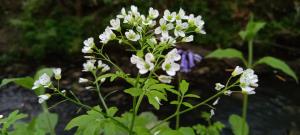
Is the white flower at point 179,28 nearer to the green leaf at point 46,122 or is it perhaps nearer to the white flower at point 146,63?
the white flower at point 146,63

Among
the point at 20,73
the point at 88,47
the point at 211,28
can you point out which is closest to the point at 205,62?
the point at 211,28

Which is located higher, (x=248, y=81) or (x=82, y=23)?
(x=82, y=23)

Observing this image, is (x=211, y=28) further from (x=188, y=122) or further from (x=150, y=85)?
(x=150, y=85)

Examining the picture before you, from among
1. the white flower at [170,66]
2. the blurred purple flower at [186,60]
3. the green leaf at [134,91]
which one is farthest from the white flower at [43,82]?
the blurred purple flower at [186,60]

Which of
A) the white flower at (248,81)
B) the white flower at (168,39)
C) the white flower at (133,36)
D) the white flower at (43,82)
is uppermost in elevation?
the white flower at (133,36)

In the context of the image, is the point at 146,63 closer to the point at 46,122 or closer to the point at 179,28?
the point at 179,28

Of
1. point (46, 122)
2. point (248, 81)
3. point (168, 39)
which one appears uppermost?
point (168, 39)

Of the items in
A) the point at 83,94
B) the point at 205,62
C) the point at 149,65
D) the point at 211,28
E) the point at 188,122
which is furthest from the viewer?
the point at 211,28

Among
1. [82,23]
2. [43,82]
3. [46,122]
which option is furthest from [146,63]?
[82,23]
